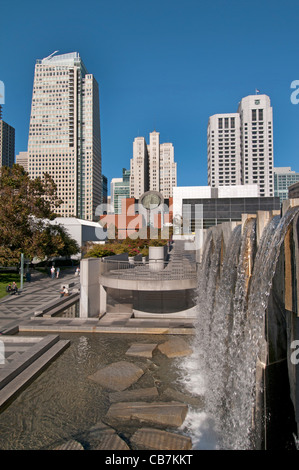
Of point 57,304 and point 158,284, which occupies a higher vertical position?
point 158,284

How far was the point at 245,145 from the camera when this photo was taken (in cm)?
→ 13012

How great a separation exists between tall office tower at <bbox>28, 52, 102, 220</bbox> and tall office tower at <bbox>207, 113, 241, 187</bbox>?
5928 centimetres

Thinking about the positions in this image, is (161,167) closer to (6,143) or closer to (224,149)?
(224,149)

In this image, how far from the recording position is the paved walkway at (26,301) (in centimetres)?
1441

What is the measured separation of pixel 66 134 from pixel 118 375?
143 metres

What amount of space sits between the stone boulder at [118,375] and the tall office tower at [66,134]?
129625 mm

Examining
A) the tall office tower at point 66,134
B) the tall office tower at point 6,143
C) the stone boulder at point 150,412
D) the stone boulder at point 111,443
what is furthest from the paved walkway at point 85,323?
the tall office tower at point 6,143

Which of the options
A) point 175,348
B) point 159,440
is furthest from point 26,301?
point 159,440

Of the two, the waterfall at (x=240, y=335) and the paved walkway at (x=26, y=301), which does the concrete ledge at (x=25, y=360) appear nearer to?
the paved walkway at (x=26, y=301)

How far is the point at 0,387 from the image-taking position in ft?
24.9

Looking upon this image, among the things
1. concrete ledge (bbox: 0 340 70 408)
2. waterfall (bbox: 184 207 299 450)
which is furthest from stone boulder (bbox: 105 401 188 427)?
concrete ledge (bbox: 0 340 70 408)

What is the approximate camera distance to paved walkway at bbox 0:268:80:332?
567 inches
